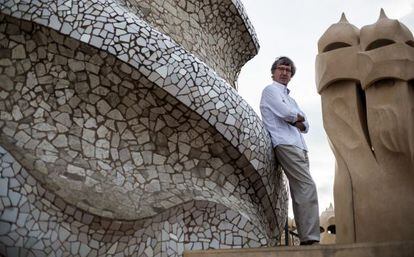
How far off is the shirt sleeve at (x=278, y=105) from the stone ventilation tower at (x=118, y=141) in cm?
17

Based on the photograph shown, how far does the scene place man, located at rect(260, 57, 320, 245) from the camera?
13.7 feet

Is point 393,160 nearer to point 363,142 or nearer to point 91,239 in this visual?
point 363,142

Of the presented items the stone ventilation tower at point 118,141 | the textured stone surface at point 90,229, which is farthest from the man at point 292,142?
the textured stone surface at point 90,229

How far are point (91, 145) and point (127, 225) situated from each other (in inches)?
26.3

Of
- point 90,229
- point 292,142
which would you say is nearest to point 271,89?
point 292,142

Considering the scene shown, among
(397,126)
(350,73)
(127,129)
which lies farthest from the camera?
(127,129)

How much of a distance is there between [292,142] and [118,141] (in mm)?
1340

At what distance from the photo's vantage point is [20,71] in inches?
167

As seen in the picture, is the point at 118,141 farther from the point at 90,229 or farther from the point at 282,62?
the point at 282,62

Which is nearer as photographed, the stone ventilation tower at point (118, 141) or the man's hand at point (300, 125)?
the stone ventilation tower at point (118, 141)

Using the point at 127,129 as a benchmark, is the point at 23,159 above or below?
below

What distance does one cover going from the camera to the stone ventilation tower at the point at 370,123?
376 cm

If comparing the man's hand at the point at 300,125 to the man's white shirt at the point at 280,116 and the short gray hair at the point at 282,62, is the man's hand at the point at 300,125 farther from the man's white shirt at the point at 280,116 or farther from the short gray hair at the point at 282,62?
the short gray hair at the point at 282,62

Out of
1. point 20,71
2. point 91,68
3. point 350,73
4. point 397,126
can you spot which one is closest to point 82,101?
point 91,68
